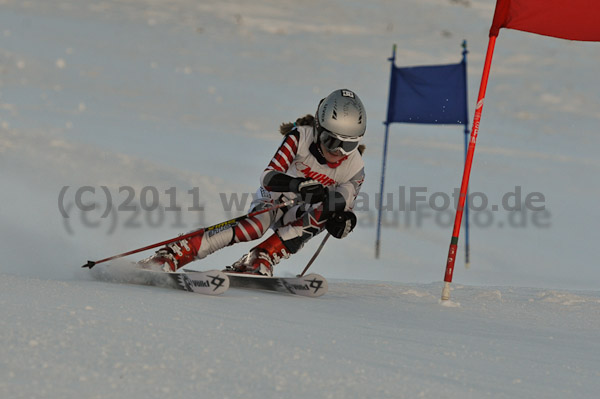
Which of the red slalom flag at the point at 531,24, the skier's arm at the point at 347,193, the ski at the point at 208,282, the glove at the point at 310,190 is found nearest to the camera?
the ski at the point at 208,282

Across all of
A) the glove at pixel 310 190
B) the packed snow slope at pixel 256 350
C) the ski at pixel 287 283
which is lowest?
the packed snow slope at pixel 256 350

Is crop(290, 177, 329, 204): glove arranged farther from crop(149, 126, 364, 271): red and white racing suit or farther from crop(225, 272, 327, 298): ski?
crop(225, 272, 327, 298): ski

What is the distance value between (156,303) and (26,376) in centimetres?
151

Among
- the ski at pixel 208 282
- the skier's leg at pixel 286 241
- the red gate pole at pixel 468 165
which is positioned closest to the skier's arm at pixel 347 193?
the skier's leg at pixel 286 241

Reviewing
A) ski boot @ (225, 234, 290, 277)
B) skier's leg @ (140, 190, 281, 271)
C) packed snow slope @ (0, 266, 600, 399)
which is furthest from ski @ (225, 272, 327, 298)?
packed snow slope @ (0, 266, 600, 399)

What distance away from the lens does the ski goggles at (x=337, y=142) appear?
205 inches

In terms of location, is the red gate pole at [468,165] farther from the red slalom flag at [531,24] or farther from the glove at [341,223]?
the glove at [341,223]

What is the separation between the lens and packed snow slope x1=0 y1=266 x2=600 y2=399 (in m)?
2.22

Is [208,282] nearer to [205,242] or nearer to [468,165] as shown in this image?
[205,242]

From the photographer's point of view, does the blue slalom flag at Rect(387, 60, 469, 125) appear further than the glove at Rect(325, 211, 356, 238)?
Yes

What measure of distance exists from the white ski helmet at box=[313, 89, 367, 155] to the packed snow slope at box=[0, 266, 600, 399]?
4.54 feet

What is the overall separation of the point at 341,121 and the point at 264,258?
1334mm

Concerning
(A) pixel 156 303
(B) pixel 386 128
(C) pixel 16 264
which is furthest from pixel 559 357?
(B) pixel 386 128

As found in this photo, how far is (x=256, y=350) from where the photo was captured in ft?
8.79
